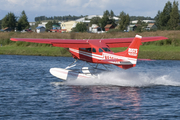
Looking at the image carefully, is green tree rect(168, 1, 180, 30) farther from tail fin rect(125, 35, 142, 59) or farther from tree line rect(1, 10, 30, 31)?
tail fin rect(125, 35, 142, 59)

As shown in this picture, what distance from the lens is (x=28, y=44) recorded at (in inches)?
1442

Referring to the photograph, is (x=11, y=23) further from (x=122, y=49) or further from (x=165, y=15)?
(x=122, y=49)

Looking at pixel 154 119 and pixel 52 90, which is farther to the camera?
pixel 52 90

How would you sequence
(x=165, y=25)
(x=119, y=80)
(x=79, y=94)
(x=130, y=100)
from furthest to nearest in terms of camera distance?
(x=165, y=25) < (x=119, y=80) < (x=79, y=94) < (x=130, y=100)

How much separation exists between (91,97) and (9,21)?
7141cm

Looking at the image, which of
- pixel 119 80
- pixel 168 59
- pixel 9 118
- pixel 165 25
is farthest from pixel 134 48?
pixel 165 25

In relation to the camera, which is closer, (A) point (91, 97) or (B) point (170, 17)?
(A) point (91, 97)

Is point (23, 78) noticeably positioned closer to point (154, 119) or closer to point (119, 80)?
point (119, 80)

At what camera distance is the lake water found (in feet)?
33.2

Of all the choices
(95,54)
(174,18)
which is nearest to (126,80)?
(95,54)

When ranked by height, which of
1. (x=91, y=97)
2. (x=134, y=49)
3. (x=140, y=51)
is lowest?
(x=91, y=97)

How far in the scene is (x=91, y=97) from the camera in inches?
499

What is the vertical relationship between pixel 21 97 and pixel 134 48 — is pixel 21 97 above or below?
below

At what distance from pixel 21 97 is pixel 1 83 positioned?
12.7ft
